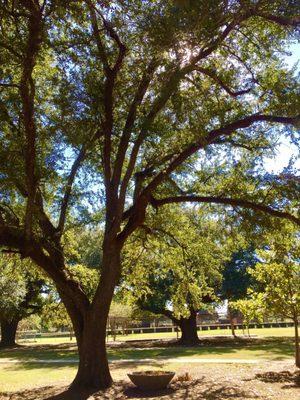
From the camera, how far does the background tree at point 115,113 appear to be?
431 inches

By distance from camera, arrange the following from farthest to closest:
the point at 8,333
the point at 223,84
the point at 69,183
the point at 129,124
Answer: the point at 8,333, the point at 69,183, the point at 129,124, the point at 223,84

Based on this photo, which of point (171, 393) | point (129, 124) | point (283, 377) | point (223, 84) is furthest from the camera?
point (283, 377)

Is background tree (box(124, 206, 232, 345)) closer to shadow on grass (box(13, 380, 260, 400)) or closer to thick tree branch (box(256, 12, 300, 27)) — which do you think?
shadow on grass (box(13, 380, 260, 400))

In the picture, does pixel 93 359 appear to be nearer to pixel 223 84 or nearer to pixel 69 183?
pixel 69 183

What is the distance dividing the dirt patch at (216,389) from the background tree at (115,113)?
33.1 inches

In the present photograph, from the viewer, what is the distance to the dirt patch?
11805 millimetres

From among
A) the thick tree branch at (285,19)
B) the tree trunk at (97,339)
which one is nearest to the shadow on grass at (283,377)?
the tree trunk at (97,339)

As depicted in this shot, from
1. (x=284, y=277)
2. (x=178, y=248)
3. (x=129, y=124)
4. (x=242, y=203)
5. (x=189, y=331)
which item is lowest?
(x=189, y=331)

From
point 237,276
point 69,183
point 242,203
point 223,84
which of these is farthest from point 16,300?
point 223,84

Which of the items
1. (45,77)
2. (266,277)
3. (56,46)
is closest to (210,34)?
(56,46)

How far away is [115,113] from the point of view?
1489 centimetres

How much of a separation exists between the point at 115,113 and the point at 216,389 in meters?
8.32

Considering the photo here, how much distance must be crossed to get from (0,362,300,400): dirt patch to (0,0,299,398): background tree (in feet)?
2.76

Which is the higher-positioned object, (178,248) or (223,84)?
(223,84)
